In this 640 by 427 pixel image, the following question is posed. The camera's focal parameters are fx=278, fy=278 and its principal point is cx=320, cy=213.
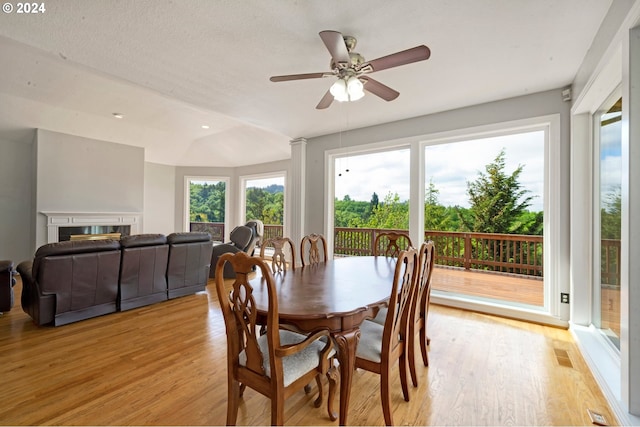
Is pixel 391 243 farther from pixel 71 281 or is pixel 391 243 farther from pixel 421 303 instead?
pixel 71 281

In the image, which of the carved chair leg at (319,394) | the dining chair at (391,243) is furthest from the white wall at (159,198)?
the carved chair leg at (319,394)

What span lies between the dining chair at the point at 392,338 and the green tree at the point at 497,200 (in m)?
3.34

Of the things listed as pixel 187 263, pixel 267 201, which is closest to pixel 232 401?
pixel 187 263

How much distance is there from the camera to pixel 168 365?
7.14 ft

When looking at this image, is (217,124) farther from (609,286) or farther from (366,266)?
(609,286)

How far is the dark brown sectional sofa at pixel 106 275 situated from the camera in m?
2.71

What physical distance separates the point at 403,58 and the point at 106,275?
11.8 ft

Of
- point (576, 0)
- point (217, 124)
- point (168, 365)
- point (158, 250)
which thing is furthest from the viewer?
point (217, 124)

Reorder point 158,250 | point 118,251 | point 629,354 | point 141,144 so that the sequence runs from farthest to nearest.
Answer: point 141,144
point 158,250
point 118,251
point 629,354

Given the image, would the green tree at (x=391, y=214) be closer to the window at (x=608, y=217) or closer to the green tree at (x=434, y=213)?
the green tree at (x=434, y=213)

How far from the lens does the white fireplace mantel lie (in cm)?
511

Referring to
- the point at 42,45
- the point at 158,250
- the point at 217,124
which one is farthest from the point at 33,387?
the point at 217,124

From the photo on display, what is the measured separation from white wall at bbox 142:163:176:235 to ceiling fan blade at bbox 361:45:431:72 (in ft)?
23.3

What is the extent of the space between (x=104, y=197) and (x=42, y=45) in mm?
4422
